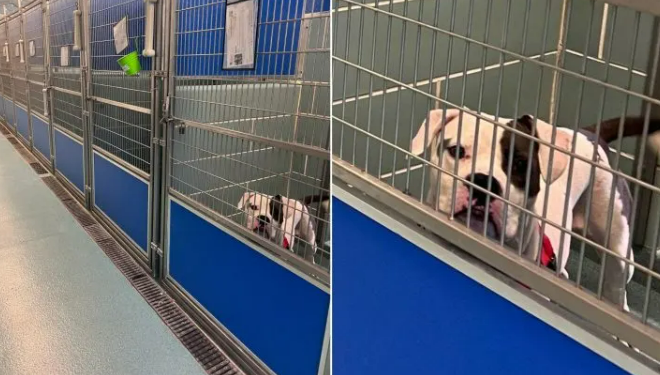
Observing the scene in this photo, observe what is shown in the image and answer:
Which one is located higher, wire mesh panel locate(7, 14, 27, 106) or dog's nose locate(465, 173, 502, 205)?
wire mesh panel locate(7, 14, 27, 106)

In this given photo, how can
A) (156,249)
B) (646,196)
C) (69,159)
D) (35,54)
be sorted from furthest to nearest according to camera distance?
(35,54) < (69,159) < (156,249) < (646,196)

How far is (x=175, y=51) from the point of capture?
233 cm

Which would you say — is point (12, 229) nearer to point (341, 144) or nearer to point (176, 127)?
Answer: point (176, 127)

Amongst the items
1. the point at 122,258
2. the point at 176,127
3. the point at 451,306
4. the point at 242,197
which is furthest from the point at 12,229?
the point at 451,306

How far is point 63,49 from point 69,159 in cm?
92

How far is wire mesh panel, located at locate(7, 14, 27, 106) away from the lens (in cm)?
616

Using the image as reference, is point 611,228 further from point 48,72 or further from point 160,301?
point 48,72

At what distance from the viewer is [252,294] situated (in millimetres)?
2008

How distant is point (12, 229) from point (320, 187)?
2.91m

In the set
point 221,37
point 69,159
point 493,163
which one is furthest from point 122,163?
point 493,163

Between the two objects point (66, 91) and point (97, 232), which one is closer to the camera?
point (97, 232)

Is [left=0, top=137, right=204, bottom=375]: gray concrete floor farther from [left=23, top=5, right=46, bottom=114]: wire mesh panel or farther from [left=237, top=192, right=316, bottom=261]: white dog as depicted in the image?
[left=23, top=5, right=46, bottom=114]: wire mesh panel

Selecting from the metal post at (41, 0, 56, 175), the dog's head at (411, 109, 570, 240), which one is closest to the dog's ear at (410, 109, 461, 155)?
the dog's head at (411, 109, 570, 240)

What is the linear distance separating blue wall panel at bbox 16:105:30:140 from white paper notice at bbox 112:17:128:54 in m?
4.00
